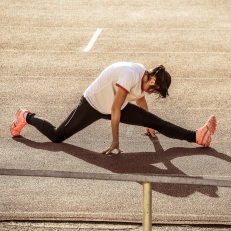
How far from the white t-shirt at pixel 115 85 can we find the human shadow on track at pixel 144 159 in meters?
0.67

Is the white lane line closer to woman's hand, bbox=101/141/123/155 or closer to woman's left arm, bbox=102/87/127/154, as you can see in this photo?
woman's hand, bbox=101/141/123/155

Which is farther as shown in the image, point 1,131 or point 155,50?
point 155,50

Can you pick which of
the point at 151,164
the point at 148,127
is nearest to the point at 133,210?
the point at 151,164

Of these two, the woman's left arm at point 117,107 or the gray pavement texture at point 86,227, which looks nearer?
the gray pavement texture at point 86,227

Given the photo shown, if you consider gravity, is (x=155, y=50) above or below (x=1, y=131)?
below

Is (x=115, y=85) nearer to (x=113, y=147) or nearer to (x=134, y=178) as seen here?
(x=113, y=147)

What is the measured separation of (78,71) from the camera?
44.0 feet

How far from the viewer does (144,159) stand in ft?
29.5

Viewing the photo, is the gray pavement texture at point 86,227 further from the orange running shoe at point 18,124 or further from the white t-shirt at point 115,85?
the orange running shoe at point 18,124

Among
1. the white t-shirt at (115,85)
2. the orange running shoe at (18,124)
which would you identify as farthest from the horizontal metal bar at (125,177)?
the orange running shoe at (18,124)

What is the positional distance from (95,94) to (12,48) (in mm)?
6886

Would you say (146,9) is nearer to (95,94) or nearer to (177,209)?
(95,94)

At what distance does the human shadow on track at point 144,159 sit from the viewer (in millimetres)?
8000

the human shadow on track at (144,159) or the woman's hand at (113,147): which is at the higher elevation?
the woman's hand at (113,147)
